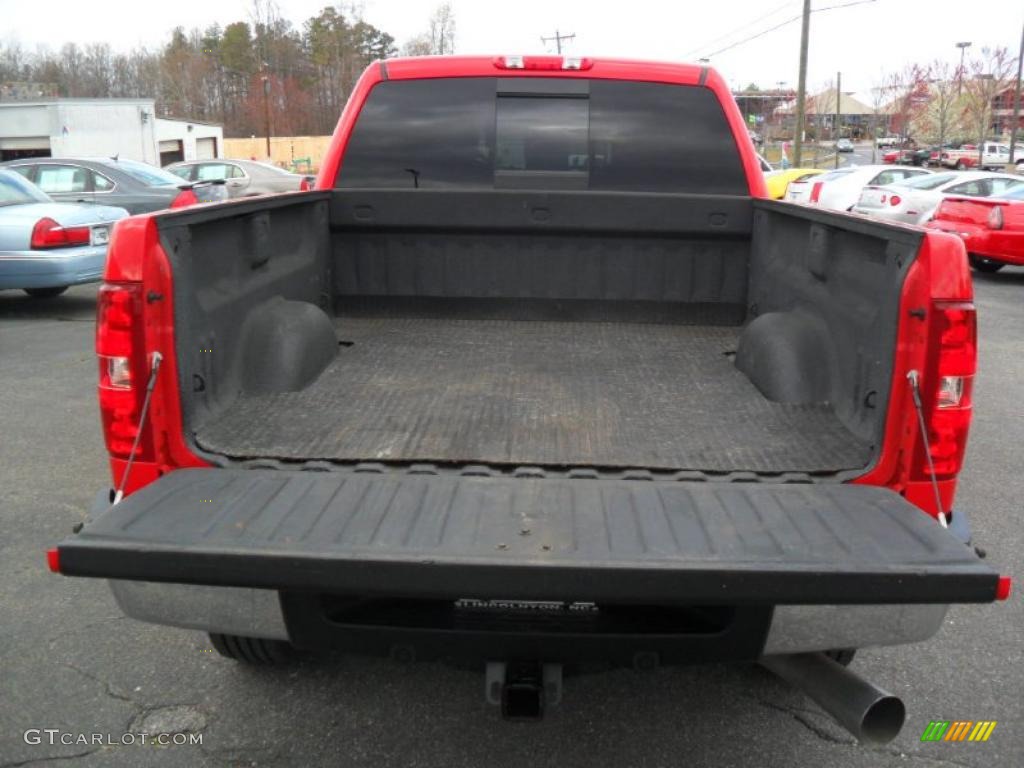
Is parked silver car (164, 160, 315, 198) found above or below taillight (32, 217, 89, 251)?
above

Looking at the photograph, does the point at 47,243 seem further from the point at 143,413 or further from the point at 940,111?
the point at 940,111

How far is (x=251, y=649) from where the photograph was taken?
10.0 feet

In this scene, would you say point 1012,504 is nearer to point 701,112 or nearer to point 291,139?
point 701,112

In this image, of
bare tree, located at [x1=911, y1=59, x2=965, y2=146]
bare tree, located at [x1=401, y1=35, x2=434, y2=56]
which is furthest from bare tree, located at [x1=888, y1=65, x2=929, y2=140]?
bare tree, located at [x1=401, y1=35, x2=434, y2=56]

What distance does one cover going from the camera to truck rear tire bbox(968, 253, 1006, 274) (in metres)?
14.3

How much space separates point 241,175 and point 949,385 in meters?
23.4

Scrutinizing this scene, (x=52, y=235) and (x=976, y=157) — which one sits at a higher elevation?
(x=976, y=157)

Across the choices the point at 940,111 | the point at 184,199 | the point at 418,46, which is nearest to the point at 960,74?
the point at 940,111

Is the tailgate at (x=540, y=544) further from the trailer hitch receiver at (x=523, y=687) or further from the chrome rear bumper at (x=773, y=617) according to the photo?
the trailer hitch receiver at (x=523, y=687)

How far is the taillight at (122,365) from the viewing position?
Answer: 2.45 m

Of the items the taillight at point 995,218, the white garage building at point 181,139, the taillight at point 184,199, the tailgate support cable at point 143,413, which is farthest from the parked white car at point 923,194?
the white garage building at point 181,139

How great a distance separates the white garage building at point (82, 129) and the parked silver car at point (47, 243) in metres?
27.6

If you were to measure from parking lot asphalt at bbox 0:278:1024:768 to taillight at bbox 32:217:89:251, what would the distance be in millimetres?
6409

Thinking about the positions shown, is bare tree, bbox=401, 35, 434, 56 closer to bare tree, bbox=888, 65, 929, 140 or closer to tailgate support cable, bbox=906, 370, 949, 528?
bare tree, bbox=888, 65, 929, 140
